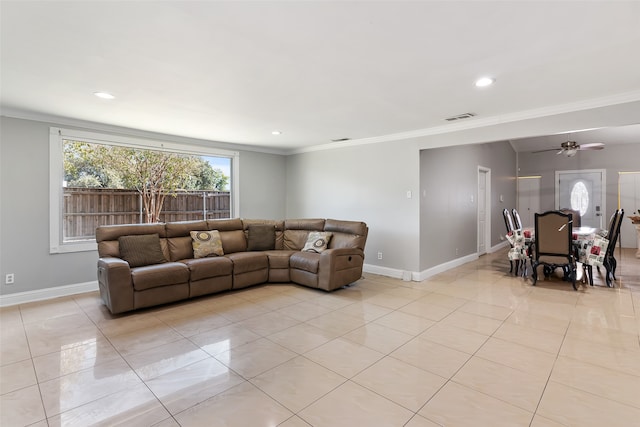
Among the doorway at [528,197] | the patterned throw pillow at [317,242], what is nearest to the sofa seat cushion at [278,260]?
the patterned throw pillow at [317,242]

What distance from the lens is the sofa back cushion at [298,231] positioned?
5.31 metres

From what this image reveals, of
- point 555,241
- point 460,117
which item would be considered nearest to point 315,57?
point 460,117

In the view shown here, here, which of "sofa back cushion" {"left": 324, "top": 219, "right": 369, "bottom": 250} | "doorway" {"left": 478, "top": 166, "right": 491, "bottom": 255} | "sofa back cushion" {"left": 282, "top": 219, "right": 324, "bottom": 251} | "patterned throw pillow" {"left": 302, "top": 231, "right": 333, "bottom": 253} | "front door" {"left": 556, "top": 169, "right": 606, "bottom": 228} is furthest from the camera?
"front door" {"left": 556, "top": 169, "right": 606, "bottom": 228}

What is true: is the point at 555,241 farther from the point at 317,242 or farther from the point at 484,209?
the point at 317,242

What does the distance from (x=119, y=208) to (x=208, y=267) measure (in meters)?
2.05

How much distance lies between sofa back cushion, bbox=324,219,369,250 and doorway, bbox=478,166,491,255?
3.58 m

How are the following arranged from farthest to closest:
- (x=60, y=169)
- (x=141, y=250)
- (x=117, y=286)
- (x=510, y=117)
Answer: (x=60, y=169) → (x=141, y=250) → (x=510, y=117) → (x=117, y=286)

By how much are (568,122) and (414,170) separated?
1.93 metres

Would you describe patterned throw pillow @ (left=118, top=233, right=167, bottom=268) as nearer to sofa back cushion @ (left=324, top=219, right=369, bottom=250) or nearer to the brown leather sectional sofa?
the brown leather sectional sofa

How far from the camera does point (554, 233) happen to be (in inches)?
170

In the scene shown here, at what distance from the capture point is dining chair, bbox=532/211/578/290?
4.24 m

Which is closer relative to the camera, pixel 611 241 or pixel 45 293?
pixel 45 293

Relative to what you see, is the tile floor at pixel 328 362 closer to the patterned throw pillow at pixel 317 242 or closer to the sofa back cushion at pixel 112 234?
the sofa back cushion at pixel 112 234

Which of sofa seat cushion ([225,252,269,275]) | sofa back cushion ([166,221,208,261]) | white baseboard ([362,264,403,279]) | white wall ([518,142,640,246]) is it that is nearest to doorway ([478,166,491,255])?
white wall ([518,142,640,246])
